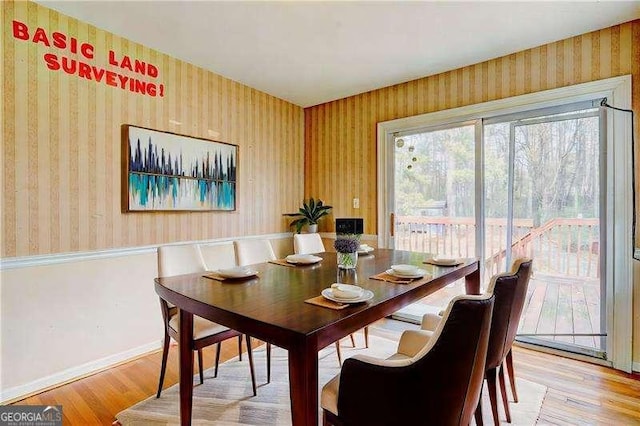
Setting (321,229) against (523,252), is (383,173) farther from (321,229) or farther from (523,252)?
(523,252)

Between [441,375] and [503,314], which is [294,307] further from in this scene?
[503,314]

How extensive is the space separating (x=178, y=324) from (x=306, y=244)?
1456mm

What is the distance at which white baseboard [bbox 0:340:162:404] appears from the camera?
2057mm

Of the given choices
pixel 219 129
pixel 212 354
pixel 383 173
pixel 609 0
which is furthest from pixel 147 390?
pixel 609 0

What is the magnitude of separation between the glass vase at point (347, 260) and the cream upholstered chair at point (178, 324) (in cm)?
70

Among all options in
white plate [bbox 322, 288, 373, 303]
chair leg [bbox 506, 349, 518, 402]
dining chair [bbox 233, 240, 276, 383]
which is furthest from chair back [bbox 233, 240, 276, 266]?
chair leg [bbox 506, 349, 518, 402]

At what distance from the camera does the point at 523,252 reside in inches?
117

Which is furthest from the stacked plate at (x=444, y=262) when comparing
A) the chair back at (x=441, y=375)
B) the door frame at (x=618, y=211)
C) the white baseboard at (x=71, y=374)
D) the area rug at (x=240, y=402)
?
the white baseboard at (x=71, y=374)

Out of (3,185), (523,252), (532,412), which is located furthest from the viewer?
(523,252)

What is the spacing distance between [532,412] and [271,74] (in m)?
3.45

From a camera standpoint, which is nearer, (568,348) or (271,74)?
(568,348)

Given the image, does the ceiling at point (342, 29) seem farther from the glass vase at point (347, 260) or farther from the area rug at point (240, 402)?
the area rug at point (240, 402)

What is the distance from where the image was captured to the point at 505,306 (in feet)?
4.83

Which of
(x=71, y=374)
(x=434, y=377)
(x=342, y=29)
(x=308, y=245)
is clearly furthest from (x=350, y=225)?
(x=434, y=377)
